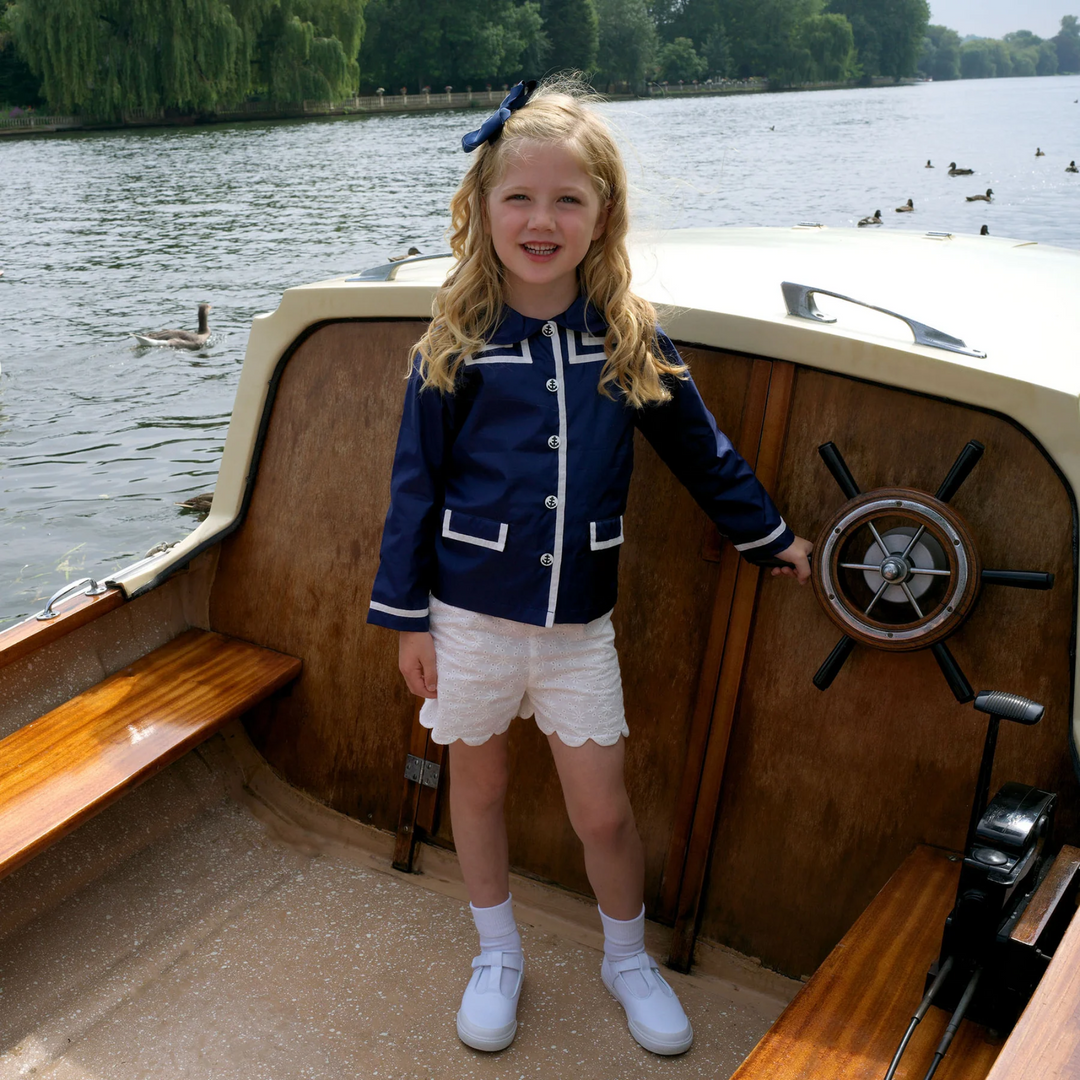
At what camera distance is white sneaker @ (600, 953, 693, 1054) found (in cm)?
217

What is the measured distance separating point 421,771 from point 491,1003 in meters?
0.60

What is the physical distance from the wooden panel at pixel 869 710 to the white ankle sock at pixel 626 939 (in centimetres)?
21

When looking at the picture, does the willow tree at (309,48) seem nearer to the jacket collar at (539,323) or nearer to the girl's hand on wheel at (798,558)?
the jacket collar at (539,323)

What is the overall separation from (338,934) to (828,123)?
46.4 m

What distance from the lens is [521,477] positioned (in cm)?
193

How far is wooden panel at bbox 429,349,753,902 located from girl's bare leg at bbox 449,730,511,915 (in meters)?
0.28

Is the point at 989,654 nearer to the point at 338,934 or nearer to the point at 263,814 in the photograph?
the point at 338,934

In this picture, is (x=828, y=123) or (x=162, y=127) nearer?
(x=162, y=127)

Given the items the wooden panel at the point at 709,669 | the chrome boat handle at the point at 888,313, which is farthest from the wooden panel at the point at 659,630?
the chrome boat handle at the point at 888,313

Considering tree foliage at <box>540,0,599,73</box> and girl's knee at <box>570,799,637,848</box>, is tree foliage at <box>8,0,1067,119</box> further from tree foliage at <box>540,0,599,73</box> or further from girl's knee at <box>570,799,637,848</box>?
girl's knee at <box>570,799,637,848</box>

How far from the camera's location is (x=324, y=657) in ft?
9.12

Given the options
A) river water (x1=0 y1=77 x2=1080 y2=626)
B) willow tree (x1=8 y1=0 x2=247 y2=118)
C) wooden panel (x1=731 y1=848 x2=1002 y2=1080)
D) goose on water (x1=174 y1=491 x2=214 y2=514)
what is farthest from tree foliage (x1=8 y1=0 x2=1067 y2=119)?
wooden panel (x1=731 y1=848 x2=1002 y2=1080)

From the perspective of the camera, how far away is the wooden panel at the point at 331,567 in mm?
2623

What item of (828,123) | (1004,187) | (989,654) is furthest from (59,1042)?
(828,123)
